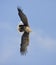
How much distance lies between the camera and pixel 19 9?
24234mm

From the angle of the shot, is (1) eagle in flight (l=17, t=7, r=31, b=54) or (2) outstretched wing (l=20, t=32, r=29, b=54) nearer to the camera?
(1) eagle in flight (l=17, t=7, r=31, b=54)

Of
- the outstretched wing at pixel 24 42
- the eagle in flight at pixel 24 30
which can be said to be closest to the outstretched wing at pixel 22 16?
the eagle in flight at pixel 24 30

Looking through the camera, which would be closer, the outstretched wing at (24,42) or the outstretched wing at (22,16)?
the outstretched wing at (22,16)

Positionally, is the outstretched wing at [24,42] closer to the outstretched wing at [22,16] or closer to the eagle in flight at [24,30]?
the eagle in flight at [24,30]

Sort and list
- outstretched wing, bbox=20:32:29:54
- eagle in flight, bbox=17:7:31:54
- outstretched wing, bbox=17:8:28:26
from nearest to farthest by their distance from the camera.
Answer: outstretched wing, bbox=17:8:28:26 < eagle in flight, bbox=17:7:31:54 < outstretched wing, bbox=20:32:29:54

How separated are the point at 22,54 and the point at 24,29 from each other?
1406 millimetres

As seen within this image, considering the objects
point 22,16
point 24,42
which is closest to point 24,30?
point 24,42

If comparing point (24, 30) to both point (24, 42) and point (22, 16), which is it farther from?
point (22, 16)

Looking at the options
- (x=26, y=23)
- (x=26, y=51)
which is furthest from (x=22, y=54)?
(x=26, y=23)

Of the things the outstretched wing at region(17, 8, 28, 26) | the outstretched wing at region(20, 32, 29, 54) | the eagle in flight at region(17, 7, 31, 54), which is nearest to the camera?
the outstretched wing at region(17, 8, 28, 26)

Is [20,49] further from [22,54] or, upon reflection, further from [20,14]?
[20,14]

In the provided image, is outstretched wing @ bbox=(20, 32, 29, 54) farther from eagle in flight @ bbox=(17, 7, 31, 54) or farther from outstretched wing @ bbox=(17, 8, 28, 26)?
outstretched wing @ bbox=(17, 8, 28, 26)

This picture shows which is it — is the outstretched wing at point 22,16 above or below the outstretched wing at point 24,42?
above

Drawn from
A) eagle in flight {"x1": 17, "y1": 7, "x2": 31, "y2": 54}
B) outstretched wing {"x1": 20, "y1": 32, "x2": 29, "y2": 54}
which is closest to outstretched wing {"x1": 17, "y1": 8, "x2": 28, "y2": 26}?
eagle in flight {"x1": 17, "y1": 7, "x2": 31, "y2": 54}
